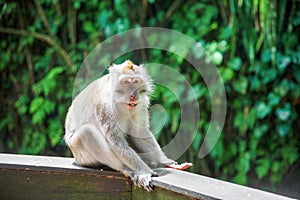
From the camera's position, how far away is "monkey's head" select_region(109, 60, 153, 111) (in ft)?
9.36

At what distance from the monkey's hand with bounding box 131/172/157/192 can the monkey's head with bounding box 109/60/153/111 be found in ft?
1.26

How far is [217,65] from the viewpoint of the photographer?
4621mm

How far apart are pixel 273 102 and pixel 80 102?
6.26ft

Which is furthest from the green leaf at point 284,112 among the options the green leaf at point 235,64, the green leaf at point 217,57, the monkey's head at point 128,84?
the monkey's head at point 128,84

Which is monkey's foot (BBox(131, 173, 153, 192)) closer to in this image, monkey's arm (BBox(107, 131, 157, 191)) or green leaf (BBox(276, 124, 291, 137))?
monkey's arm (BBox(107, 131, 157, 191))

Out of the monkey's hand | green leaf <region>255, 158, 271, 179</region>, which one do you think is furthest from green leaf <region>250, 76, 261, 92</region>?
the monkey's hand

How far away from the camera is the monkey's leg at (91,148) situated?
287cm

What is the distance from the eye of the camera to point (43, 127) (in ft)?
17.7

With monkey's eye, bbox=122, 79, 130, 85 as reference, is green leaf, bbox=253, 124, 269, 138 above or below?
below

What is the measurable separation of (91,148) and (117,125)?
169 mm

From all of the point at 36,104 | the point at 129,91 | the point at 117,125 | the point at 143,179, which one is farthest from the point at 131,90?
the point at 36,104

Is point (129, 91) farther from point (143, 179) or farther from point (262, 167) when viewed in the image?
point (262, 167)

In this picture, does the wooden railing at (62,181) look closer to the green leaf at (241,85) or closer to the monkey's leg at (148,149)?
the monkey's leg at (148,149)

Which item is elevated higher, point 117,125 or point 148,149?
point 117,125
